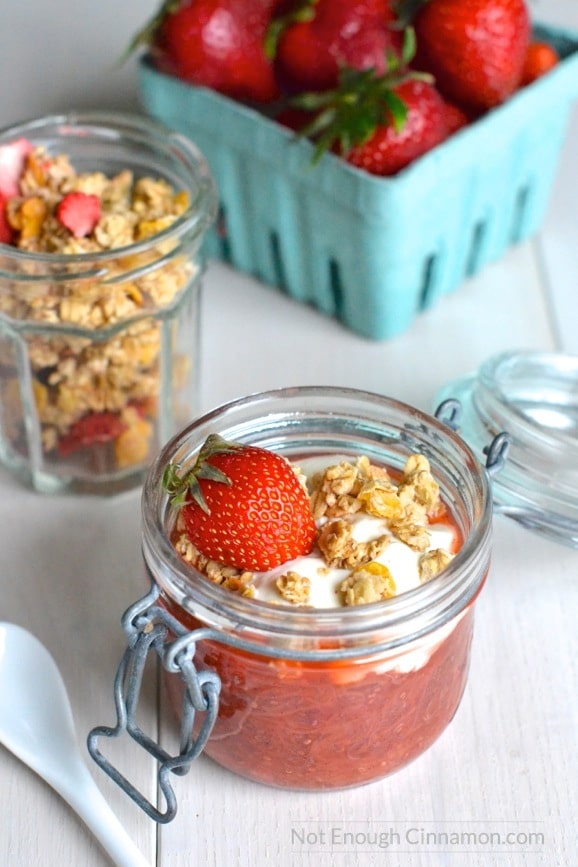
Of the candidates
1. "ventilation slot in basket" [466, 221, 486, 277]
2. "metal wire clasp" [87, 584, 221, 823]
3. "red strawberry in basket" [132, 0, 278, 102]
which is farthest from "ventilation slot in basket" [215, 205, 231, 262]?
"metal wire clasp" [87, 584, 221, 823]

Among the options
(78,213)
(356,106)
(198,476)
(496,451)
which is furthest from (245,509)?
(356,106)

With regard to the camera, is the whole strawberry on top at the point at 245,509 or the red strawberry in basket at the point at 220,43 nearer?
the whole strawberry on top at the point at 245,509

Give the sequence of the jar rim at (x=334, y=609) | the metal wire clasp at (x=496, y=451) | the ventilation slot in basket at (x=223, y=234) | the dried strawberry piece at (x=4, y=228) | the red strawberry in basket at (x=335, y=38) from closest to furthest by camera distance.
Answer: the jar rim at (x=334, y=609) → the metal wire clasp at (x=496, y=451) → the dried strawberry piece at (x=4, y=228) → the red strawberry in basket at (x=335, y=38) → the ventilation slot in basket at (x=223, y=234)

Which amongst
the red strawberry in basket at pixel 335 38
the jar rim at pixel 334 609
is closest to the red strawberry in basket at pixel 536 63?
the red strawberry in basket at pixel 335 38

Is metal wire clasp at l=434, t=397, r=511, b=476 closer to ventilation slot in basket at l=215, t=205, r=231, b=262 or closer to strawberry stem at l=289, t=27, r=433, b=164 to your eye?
strawberry stem at l=289, t=27, r=433, b=164

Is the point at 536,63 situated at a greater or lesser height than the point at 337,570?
greater

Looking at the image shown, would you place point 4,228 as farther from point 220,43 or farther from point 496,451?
point 496,451

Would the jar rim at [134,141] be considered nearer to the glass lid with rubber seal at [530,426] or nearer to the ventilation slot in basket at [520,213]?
the glass lid with rubber seal at [530,426]

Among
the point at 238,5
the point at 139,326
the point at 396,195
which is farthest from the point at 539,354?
the point at 238,5
